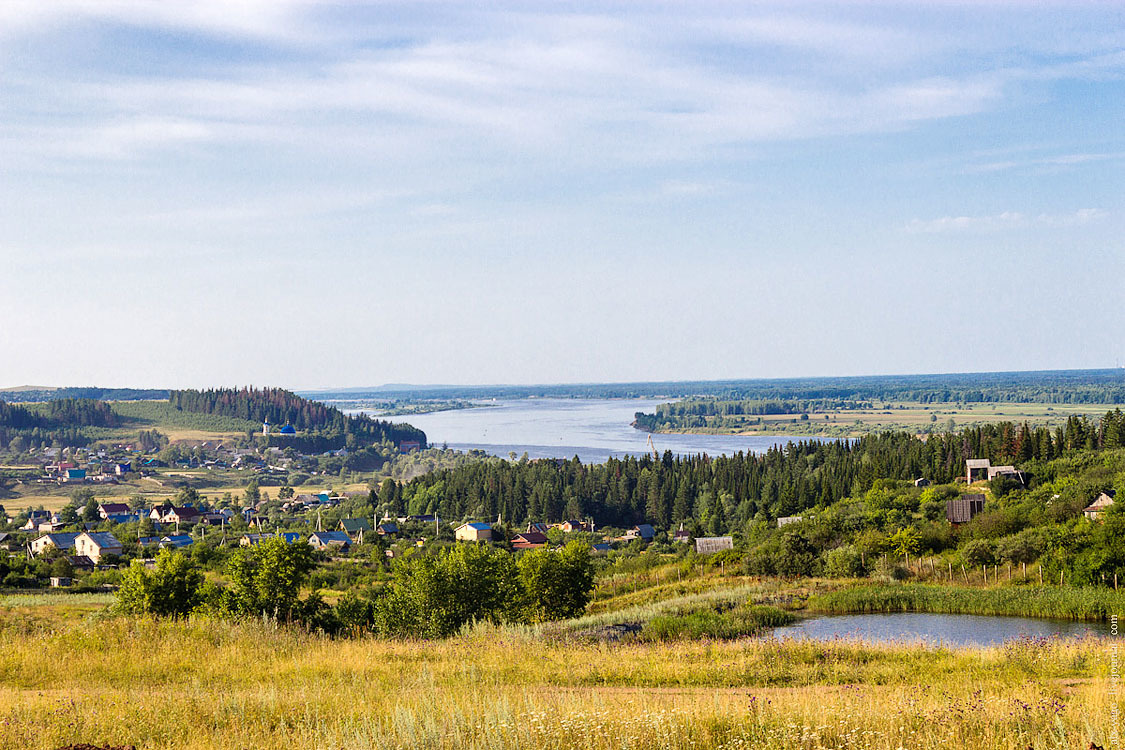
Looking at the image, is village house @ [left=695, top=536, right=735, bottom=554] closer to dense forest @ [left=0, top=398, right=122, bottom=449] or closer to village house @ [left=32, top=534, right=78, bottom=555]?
A: village house @ [left=32, top=534, right=78, bottom=555]

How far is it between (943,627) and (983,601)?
4.17 meters

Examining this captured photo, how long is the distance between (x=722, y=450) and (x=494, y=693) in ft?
535

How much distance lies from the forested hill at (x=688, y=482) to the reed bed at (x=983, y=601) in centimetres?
4473

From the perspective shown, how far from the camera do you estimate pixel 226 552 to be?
63.9 meters

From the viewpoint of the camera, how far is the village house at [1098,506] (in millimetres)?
42428

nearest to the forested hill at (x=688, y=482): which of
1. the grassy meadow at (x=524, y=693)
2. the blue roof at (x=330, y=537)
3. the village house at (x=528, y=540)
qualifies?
the village house at (x=528, y=540)

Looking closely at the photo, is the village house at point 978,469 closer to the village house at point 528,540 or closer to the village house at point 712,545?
the village house at point 712,545

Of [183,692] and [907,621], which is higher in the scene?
[183,692]

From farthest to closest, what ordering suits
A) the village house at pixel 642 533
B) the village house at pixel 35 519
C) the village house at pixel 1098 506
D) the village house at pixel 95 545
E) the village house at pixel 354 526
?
1. the village house at pixel 35 519
2. the village house at pixel 642 533
3. the village house at pixel 354 526
4. the village house at pixel 95 545
5. the village house at pixel 1098 506

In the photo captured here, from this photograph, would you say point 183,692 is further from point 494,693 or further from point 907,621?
point 907,621

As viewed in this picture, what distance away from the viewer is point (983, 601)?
3169cm

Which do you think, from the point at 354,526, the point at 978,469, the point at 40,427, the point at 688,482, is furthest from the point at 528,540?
the point at 40,427

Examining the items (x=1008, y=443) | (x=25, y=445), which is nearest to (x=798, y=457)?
(x=1008, y=443)

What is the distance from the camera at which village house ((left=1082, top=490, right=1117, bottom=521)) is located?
42.4 metres
